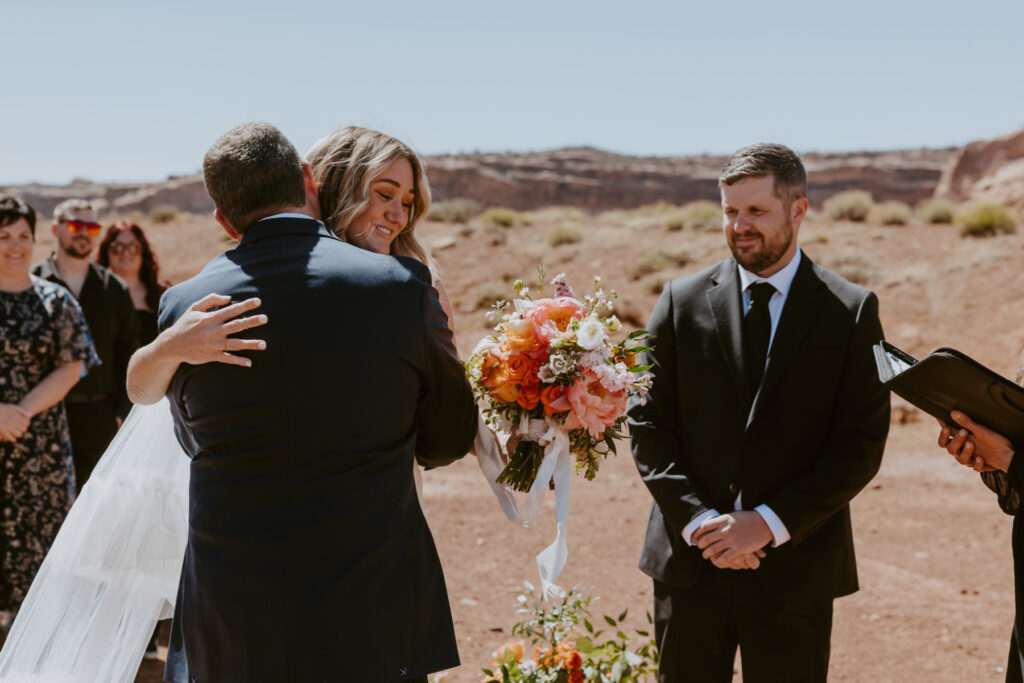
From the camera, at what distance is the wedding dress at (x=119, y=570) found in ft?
9.66

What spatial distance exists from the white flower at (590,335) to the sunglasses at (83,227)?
168 inches

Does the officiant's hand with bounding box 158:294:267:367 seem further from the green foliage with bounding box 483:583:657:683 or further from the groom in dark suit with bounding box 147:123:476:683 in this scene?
the green foliage with bounding box 483:583:657:683

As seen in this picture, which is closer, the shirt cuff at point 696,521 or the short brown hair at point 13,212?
the shirt cuff at point 696,521

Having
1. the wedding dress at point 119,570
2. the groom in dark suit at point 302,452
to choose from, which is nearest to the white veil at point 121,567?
the wedding dress at point 119,570

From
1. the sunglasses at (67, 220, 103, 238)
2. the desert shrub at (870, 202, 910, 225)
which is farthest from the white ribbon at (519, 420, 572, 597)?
the desert shrub at (870, 202, 910, 225)

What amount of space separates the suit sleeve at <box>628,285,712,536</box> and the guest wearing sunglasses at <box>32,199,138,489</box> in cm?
350

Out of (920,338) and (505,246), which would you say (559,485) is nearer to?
(920,338)

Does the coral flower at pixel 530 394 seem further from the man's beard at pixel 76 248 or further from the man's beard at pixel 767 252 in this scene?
the man's beard at pixel 76 248

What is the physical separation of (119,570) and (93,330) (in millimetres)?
3080

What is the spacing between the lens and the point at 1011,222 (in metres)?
20.8

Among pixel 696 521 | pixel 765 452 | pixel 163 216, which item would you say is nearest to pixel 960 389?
pixel 765 452

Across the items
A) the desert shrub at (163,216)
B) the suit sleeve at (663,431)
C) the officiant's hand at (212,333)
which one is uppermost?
the officiant's hand at (212,333)

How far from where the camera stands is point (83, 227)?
5.82 m

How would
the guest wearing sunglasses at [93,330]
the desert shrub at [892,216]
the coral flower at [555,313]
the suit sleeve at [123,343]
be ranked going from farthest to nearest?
the desert shrub at [892,216] → the suit sleeve at [123,343] → the guest wearing sunglasses at [93,330] → the coral flower at [555,313]
